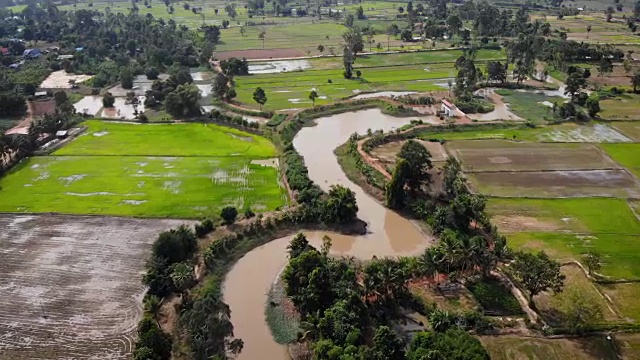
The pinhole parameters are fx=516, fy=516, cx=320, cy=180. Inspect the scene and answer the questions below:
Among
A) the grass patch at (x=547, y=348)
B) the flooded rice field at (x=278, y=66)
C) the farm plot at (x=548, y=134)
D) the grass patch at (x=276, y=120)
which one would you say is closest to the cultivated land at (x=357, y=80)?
the flooded rice field at (x=278, y=66)

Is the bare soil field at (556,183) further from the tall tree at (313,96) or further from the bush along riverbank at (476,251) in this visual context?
the tall tree at (313,96)

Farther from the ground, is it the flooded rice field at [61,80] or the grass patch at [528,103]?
the flooded rice field at [61,80]

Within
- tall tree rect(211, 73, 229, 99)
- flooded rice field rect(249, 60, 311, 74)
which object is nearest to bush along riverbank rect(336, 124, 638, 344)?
tall tree rect(211, 73, 229, 99)

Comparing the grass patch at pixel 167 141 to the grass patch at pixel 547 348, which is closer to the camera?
the grass patch at pixel 547 348

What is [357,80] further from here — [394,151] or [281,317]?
[281,317]

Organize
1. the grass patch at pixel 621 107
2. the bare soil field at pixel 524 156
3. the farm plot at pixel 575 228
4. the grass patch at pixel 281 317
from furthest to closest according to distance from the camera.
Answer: the grass patch at pixel 621 107, the bare soil field at pixel 524 156, the farm plot at pixel 575 228, the grass patch at pixel 281 317

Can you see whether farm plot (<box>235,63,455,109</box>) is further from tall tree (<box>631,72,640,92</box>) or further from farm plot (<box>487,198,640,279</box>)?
farm plot (<box>487,198,640,279</box>)
